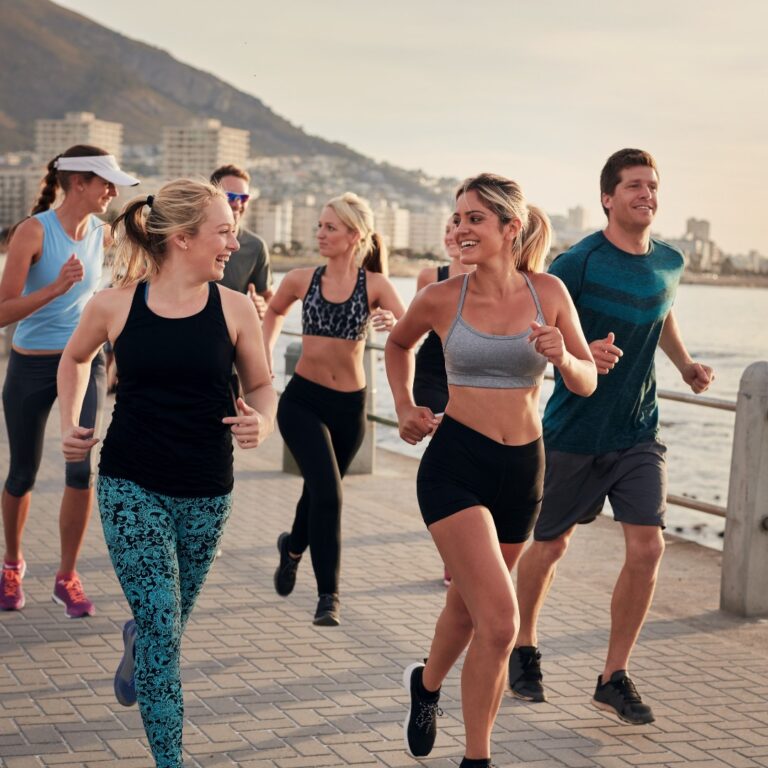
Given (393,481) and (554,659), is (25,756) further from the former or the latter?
(393,481)

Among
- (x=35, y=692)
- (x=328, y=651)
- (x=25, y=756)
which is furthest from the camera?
(x=328, y=651)

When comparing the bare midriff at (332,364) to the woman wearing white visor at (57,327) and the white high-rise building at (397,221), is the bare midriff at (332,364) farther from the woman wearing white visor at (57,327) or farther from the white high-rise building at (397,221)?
the white high-rise building at (397,221)

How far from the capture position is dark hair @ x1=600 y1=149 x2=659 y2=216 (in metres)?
5.28

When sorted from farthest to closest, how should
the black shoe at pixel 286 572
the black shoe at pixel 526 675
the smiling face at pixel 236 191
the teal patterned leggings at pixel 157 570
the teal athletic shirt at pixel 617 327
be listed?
the smiling face at pixel 236 191 < the black shoe at pixel 286 572 < the black shoe at pixel 526 675 < the teal athletic shirt at pixel 617 327 < the teal patterned leggings at pixel 157 570

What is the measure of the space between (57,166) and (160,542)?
120 inches

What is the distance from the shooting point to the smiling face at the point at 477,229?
4.22m

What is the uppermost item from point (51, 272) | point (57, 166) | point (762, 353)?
point (57, 166)

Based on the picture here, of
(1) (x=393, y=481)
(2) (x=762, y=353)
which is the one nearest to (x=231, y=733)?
(1) (x=393, y=481)

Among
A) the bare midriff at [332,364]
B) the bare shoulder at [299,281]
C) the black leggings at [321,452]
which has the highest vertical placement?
the bare shoulder at [299,281]

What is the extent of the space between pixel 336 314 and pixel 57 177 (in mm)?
1562

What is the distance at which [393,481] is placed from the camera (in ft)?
36.6

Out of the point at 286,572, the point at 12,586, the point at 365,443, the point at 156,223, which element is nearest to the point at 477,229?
the point at 156,223

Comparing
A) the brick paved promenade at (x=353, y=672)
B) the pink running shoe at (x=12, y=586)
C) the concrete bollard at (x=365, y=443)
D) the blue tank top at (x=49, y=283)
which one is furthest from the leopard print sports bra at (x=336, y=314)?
the concrete bollard at (x=365, y=443)

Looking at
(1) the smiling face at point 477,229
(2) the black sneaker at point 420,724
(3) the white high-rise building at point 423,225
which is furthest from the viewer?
(3) the white high-rise building at point 423,225
